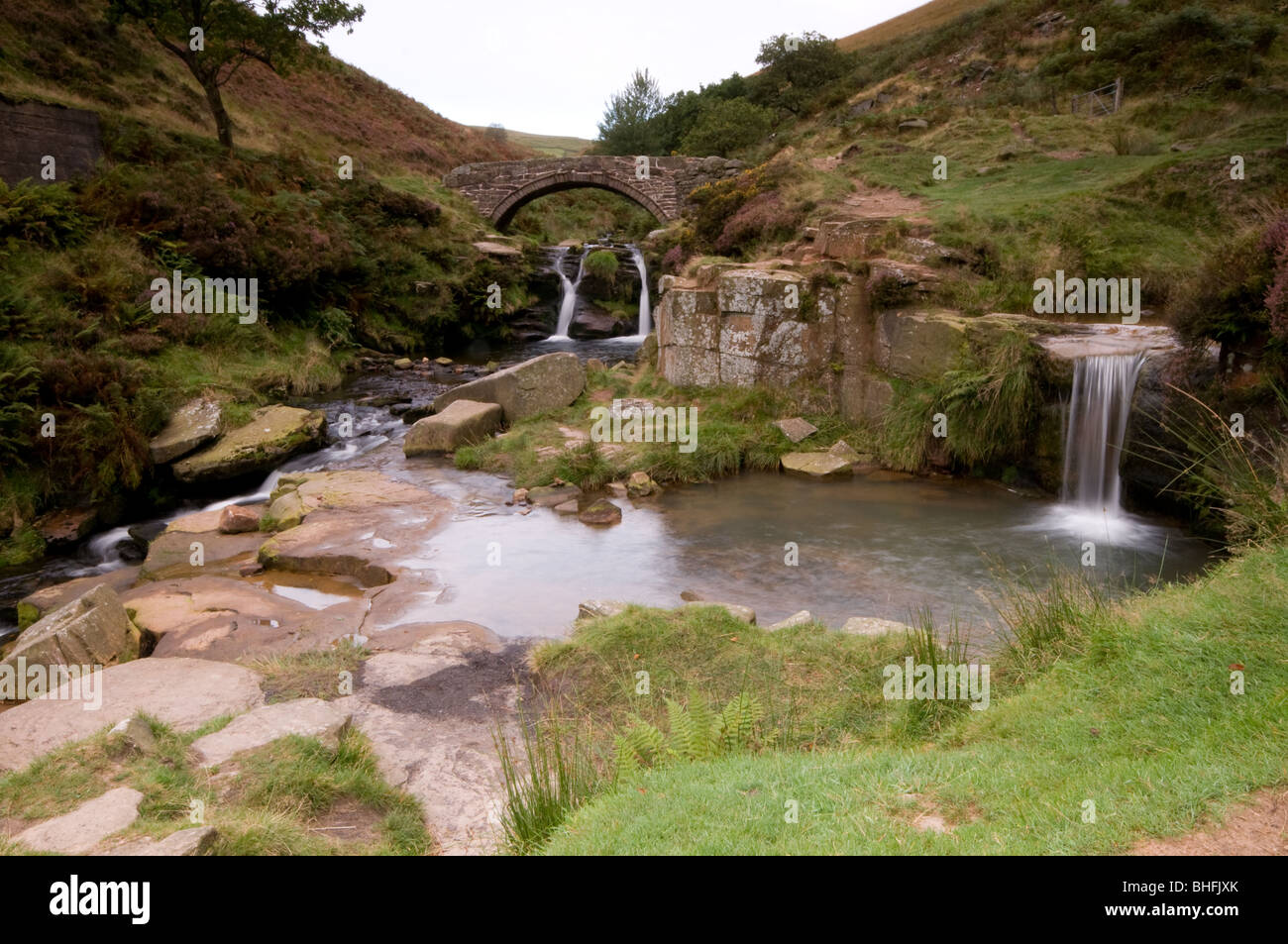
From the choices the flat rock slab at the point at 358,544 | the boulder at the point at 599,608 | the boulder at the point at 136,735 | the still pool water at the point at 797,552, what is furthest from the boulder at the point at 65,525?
the boulder at the point at 599,608

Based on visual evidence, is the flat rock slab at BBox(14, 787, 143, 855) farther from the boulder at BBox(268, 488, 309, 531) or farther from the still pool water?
the boulder at BBox(268, 488, 309, 531)

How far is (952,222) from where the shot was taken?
14031 mm

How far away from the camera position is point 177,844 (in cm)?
325

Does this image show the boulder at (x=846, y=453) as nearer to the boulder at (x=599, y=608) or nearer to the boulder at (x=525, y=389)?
the boulder at (x=525, y=389)

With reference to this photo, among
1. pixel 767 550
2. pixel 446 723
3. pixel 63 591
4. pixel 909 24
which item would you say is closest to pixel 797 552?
pixel 767 550

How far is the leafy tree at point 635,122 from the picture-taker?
44.2m

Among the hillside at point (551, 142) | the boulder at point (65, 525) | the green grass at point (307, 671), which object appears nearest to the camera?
the green grass at point (307, 671)

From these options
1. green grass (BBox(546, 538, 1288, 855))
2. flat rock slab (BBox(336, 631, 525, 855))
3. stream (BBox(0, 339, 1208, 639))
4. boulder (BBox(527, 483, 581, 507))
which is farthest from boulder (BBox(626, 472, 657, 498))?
green grass (BBox(546, 538, 1288, 855))

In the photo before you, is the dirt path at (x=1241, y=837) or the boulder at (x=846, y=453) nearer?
the dirt path at (x=1241, y=837)

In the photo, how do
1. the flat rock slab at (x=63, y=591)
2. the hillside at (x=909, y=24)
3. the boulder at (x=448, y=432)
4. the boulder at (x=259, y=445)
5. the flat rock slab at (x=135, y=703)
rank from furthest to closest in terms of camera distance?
the hillside at (x=909, y=24) → the boulder at (x=448, y=432) → the boulder at (x=259, y=445) → the flat rock slab at (x=63, y=591) → the flat rock slab at (x=135, y=703)

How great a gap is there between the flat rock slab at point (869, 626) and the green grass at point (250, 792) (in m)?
3.85
